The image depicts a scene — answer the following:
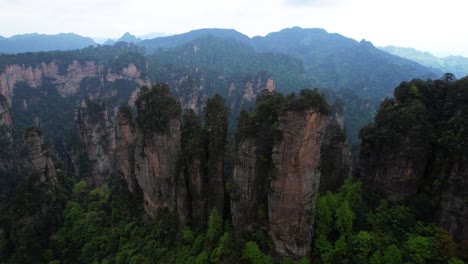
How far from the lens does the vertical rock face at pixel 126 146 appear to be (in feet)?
105

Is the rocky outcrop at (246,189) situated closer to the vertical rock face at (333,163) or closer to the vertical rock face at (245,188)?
the vertical rock face at (245,188)

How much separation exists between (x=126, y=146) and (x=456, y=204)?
1130 inches

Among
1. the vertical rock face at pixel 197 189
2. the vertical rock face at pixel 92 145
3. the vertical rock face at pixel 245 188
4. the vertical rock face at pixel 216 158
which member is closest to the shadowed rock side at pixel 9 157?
the vertical rock face at pixel 92 145

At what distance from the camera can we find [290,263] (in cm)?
2056

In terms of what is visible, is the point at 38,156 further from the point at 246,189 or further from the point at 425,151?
the point at 425,151

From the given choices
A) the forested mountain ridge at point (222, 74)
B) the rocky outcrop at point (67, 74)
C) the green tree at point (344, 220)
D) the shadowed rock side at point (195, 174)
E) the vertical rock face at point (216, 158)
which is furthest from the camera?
the forested mountain ridge at point (222, 74)

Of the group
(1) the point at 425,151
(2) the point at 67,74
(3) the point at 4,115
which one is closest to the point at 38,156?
(3) the point at 4,115

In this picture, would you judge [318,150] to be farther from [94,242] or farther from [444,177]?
→ [94,242]

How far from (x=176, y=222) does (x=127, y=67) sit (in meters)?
99.4

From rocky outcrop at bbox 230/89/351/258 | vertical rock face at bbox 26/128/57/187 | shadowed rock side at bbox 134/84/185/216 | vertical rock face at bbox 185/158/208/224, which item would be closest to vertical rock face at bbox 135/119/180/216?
shadowed rock side at bbox 134/84/185/216

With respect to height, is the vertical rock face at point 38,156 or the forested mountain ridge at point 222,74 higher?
the forested mountain ridge at point 222,74

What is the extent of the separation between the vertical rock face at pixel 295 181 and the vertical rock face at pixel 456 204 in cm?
838

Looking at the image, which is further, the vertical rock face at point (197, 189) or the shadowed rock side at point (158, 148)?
the shadowed rock side at point (158, 148)

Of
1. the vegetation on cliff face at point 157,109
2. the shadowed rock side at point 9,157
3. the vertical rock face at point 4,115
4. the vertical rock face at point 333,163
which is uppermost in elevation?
the vegetation on cliff face at point 157,109
